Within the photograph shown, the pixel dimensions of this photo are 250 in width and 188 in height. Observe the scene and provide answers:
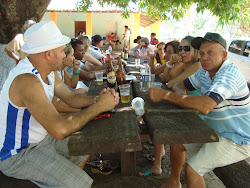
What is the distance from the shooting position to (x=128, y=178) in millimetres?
2980

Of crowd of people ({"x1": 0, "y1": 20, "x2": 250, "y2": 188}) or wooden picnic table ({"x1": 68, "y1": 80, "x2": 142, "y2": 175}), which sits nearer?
wooden picnic table ({"x1": 68, "y1": 80, "x2": 142, "y2": 175})

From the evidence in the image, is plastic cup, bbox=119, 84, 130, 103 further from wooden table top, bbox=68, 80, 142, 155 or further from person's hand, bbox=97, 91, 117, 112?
wooden table top, bbox=68, 80, 142, 155

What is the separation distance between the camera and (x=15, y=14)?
466 cm

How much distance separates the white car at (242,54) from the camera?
8.54 metres

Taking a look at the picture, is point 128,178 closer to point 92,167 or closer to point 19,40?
point 92,167

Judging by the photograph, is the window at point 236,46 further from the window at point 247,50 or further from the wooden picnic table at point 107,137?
the wooden picnic table at point 107,137

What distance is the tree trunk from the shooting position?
4.54 metres

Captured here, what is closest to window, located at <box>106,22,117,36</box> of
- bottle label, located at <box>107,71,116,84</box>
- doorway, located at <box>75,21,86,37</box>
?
doorway, located at <box>75,21,86,37</box>

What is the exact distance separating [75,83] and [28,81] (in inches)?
88.6

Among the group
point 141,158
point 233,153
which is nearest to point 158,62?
point 141,158

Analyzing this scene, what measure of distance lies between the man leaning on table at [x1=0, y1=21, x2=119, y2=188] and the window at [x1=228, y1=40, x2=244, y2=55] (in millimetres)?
8698

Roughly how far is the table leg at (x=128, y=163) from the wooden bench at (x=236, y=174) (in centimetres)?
109

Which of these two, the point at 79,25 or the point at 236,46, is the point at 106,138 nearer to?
the point at 236,46

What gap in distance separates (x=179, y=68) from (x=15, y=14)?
11.6 ft
